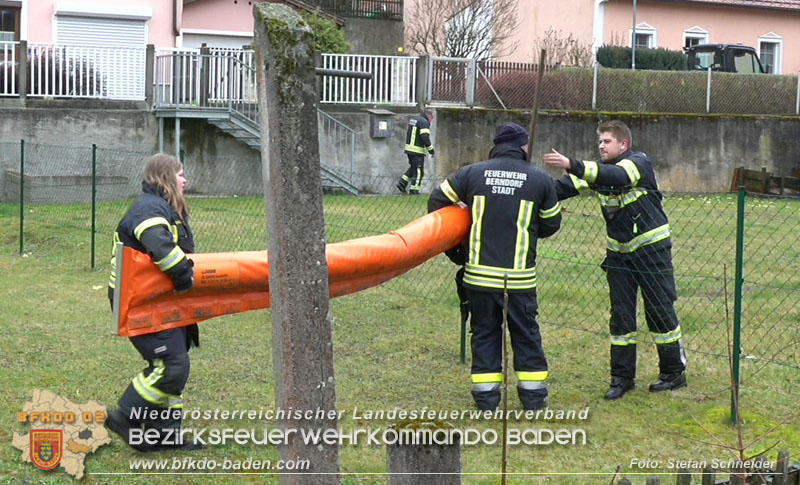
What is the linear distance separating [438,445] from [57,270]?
989 centimetres

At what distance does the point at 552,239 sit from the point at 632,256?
624cm

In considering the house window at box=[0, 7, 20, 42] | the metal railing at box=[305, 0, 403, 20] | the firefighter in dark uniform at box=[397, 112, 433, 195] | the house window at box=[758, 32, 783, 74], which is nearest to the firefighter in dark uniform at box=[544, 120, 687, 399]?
the firefighter in dark uniform at box=[397, 112, 433, 195]

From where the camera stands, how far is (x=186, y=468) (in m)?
5.97

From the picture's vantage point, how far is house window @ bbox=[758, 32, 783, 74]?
33938mm

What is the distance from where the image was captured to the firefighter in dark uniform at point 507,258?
6977mm

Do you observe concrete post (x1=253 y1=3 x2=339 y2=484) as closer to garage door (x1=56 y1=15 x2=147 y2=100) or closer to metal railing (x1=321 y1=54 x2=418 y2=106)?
garage door (x1=56 y1=15 x2=147 y2=100)

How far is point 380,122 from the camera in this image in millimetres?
21047

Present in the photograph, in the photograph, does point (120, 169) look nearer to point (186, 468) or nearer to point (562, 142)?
point (562, 142)

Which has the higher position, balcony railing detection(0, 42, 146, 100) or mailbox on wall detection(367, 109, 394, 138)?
balcony railing detection(0, 42, 146, 100)

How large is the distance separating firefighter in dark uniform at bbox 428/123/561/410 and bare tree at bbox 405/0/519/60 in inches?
843

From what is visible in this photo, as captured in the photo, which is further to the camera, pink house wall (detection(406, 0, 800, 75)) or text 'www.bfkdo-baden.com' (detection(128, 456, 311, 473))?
pink house wall (detection(406, 0, 800, 75))

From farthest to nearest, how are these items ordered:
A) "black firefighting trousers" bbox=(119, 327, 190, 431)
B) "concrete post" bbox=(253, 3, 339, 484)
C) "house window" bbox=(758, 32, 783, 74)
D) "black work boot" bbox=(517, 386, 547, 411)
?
"house window" bbox=(758, 32, 783, 74)
"black work boot" bbox=(517, 386, 547, 411)
"black firefighting trousers" bbox=(119, 327, 190, 431)
"concrete post" bbox=(253, 3, 339, 484)

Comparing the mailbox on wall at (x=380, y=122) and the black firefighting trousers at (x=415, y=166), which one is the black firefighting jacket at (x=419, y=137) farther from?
the mailbox on wall at (x=380, y=122)

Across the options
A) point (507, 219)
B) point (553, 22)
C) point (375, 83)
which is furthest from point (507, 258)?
point (553, 22)
